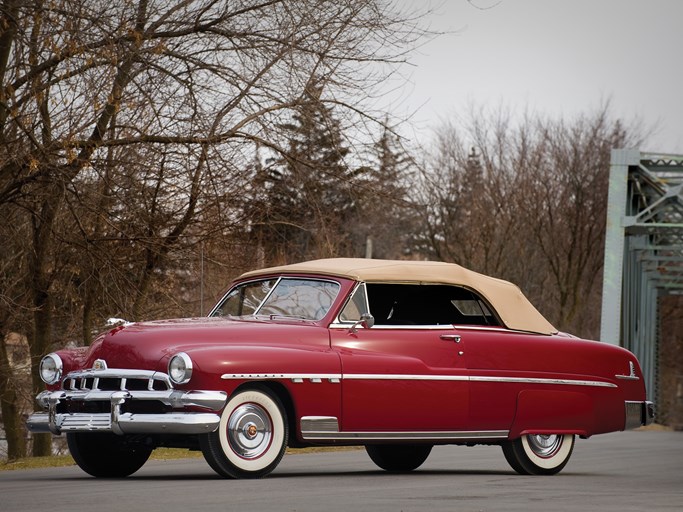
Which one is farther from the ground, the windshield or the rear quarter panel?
the windshield

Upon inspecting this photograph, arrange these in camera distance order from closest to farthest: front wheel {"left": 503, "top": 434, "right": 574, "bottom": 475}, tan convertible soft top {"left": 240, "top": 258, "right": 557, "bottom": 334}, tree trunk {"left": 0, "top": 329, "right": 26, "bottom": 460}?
1. tan convertible soft top {"left": 240, "top": 258, "right": 557, "bottom": 334}
2. front wheel {"left": 503, "top": 434, "right": 574, "bottom": 475}
3. tree trunk {"left": 0, "top": 329, "right": 26, "bottom": 460}

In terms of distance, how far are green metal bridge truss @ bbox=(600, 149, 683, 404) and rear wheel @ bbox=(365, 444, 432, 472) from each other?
16136mm

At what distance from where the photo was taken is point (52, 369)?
32.4 feet

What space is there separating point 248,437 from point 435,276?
2304 millimetres

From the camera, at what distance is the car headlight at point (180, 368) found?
8828 millimetres

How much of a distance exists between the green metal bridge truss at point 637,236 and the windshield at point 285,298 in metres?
17.4

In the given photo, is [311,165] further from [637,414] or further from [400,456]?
[637,414]

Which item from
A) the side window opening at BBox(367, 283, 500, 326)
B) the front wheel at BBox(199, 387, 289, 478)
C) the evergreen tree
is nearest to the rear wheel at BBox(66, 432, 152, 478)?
the front wheel at BBox(199, 387, 289, 478)

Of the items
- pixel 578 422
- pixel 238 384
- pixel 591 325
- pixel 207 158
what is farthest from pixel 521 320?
pixel 591 325

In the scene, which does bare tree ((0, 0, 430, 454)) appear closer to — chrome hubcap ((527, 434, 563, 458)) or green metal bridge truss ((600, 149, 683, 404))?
chrome hubcap ((527, 434, 563, 458))

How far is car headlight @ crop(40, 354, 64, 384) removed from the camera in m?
9.84

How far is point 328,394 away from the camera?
9.55 m

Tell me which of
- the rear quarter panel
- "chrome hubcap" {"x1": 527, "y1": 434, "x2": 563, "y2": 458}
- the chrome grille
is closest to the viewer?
the chrome grille

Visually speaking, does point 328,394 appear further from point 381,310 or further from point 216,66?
point 216,66
